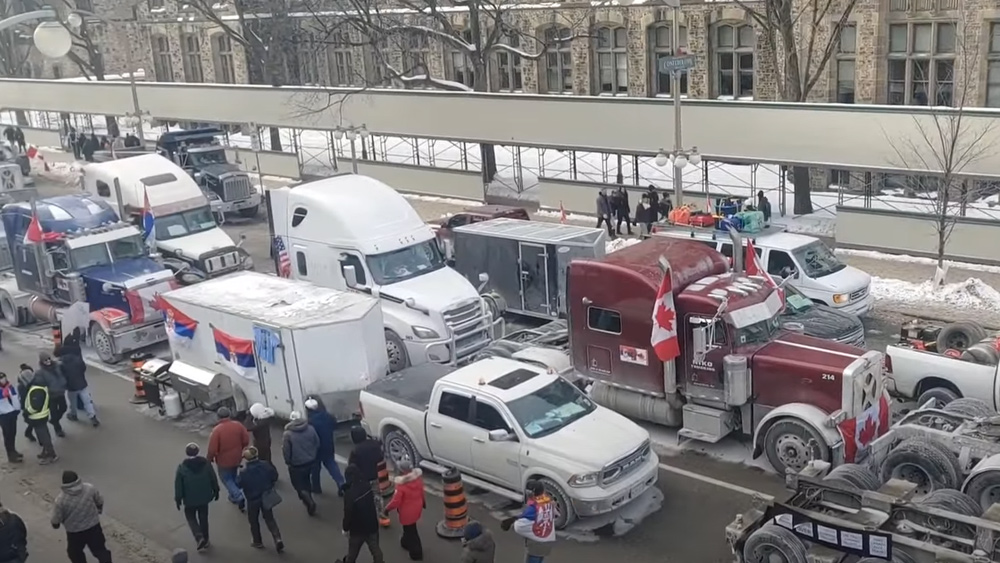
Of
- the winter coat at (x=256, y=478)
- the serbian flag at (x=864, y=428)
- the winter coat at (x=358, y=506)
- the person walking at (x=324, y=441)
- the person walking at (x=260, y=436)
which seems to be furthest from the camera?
the person walking at (x=324, y=441)

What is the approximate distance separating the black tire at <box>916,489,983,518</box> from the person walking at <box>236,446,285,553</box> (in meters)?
7.29

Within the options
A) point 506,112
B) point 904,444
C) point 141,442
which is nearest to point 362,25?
point 506,112

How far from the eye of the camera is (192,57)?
58438mm

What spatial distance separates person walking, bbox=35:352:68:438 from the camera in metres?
15.9

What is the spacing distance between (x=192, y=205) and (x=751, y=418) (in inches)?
652

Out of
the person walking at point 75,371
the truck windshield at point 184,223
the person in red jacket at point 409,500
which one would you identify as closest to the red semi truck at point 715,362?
the person in red jacket at point 409,500

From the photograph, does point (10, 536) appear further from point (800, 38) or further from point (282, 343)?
point (800, 38)

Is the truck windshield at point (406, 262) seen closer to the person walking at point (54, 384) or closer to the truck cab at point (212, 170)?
the person walking at point (54, 384)

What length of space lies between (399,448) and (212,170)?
2211 cm

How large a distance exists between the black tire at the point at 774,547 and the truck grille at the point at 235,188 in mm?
25678

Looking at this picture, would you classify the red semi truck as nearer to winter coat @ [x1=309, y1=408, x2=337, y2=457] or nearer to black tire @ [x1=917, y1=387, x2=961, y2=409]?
black tire @ [x1=917, y1=387, x2=961, y2=409]

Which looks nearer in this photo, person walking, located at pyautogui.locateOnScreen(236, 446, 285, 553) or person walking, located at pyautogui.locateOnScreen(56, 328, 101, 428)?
person walking, located at pyautogui.locateOnScreen(236, 446, 285, 553)

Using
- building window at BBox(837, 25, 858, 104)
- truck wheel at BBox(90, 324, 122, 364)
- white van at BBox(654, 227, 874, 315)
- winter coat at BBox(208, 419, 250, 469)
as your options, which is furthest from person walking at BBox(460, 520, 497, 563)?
building window at BBox(837, 25, 858, 104)

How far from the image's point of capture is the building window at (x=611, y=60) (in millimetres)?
39531
